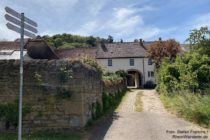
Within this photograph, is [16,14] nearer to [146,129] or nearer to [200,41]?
[146,129]

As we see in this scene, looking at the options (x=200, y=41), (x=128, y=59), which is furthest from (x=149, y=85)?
(x=200, y=41)

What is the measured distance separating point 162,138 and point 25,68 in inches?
210

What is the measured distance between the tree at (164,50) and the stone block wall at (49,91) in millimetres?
33143

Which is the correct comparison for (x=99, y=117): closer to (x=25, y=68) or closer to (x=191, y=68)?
(x=25, y=68)

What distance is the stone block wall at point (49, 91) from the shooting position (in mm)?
11000

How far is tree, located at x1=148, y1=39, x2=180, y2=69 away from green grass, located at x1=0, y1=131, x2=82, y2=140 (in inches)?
1344

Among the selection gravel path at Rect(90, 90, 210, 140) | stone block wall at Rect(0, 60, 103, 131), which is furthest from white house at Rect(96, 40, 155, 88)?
stone block wall at Rect(0, 60, 103, 131)

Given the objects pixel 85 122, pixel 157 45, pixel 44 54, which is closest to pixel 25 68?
pixel 85 122

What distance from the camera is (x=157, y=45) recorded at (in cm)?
4519

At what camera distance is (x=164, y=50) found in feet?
145

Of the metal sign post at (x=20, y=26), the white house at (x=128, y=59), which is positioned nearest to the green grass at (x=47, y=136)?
the metal sign post at (x=20, y=26)

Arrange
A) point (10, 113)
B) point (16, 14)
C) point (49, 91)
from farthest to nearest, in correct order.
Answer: point (49, 91) < point (10, 113) < point (16, 14)

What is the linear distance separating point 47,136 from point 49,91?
177 cm

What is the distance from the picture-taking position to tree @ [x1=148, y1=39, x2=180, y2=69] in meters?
43.9
